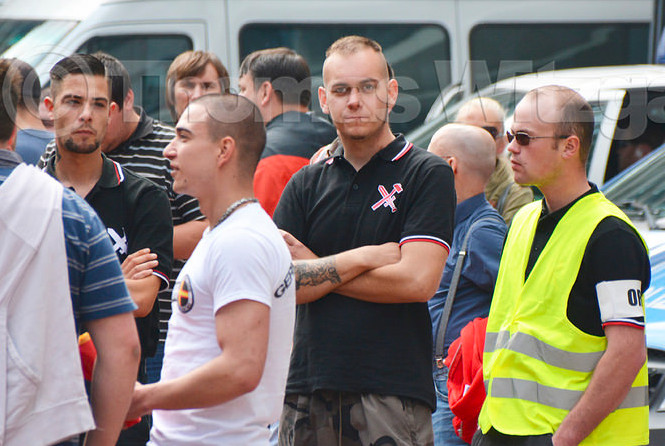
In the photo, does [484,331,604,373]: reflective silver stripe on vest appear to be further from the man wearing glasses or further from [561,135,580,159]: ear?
[561,135,580,159]: ear

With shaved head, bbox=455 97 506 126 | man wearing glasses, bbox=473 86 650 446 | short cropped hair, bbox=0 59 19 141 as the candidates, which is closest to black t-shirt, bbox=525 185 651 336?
man wearing glasses, bbox=473 86 650 446

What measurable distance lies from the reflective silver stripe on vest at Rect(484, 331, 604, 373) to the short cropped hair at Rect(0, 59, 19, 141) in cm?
175

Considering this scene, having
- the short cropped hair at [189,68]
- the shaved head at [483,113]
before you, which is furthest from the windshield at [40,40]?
the shaved head at [483,113]

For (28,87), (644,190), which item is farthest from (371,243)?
(644,190)

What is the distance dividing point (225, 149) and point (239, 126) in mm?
88

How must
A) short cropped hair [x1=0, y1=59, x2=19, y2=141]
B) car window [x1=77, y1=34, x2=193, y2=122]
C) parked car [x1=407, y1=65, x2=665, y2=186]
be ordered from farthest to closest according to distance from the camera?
1. car window [x1=77, y1=34, x2=193, y2=122]
2. parked car [x1=407, y1=65, x2=665, y2=186]
3. short cropped hair [x1=0, y1=59, x2=19, y2=141]

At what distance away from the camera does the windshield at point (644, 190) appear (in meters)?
5.25

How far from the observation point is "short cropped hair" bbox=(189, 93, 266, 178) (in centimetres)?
292

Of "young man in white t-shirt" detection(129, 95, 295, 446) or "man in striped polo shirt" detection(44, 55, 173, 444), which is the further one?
"man in striped polo shirt" detection(44, 55, 173, 444)

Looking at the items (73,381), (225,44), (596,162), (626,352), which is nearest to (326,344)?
(626,352)

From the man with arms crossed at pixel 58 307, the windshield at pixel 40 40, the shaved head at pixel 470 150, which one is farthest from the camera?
the windshield at pixel 40 40

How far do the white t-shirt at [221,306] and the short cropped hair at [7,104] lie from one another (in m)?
0.62

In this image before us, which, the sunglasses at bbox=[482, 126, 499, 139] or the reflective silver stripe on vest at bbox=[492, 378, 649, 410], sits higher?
the sunglasses at bbox=[482, 126, 499, 139]

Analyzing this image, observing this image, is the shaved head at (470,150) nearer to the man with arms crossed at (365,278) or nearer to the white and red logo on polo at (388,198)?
the man with arms crossed at (365,278)
